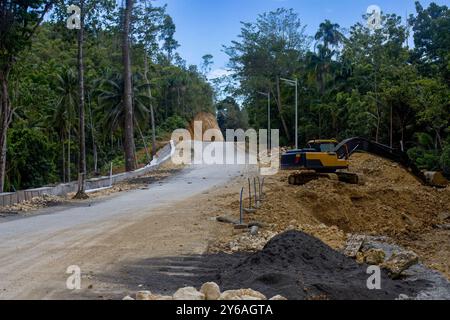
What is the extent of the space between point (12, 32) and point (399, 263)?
67.2 ft

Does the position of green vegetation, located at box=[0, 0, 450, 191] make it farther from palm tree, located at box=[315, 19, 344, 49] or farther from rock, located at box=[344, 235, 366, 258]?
rock, located at box=[344, 235, 366, 258]

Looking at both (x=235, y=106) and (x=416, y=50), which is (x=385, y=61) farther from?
(x=235, y=106)

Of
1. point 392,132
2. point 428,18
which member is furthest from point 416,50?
point 392,132

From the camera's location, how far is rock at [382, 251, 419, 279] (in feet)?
33.0

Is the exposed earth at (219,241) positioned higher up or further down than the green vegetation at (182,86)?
further down

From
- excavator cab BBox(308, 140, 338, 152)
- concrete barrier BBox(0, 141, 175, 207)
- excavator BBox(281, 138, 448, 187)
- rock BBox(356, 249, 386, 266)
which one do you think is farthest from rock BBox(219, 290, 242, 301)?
excavator cab BBox(308, 140, 338, 152)

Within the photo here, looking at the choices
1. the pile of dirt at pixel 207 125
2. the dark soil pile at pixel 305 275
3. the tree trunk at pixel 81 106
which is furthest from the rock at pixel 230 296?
the pile of dirt at pixel 207 125

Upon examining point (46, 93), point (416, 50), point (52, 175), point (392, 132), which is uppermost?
point (416, 50)

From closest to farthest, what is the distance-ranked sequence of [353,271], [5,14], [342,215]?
[353,271], [342,215], [5,14]

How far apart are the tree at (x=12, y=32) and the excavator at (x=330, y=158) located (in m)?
12.2

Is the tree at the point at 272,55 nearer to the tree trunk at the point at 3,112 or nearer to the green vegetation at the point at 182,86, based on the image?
the green vegetation at the point at 182,86

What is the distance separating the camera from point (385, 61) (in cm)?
4797

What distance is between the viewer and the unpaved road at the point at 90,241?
899 cm

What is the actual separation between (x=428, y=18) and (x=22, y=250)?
59.0m
